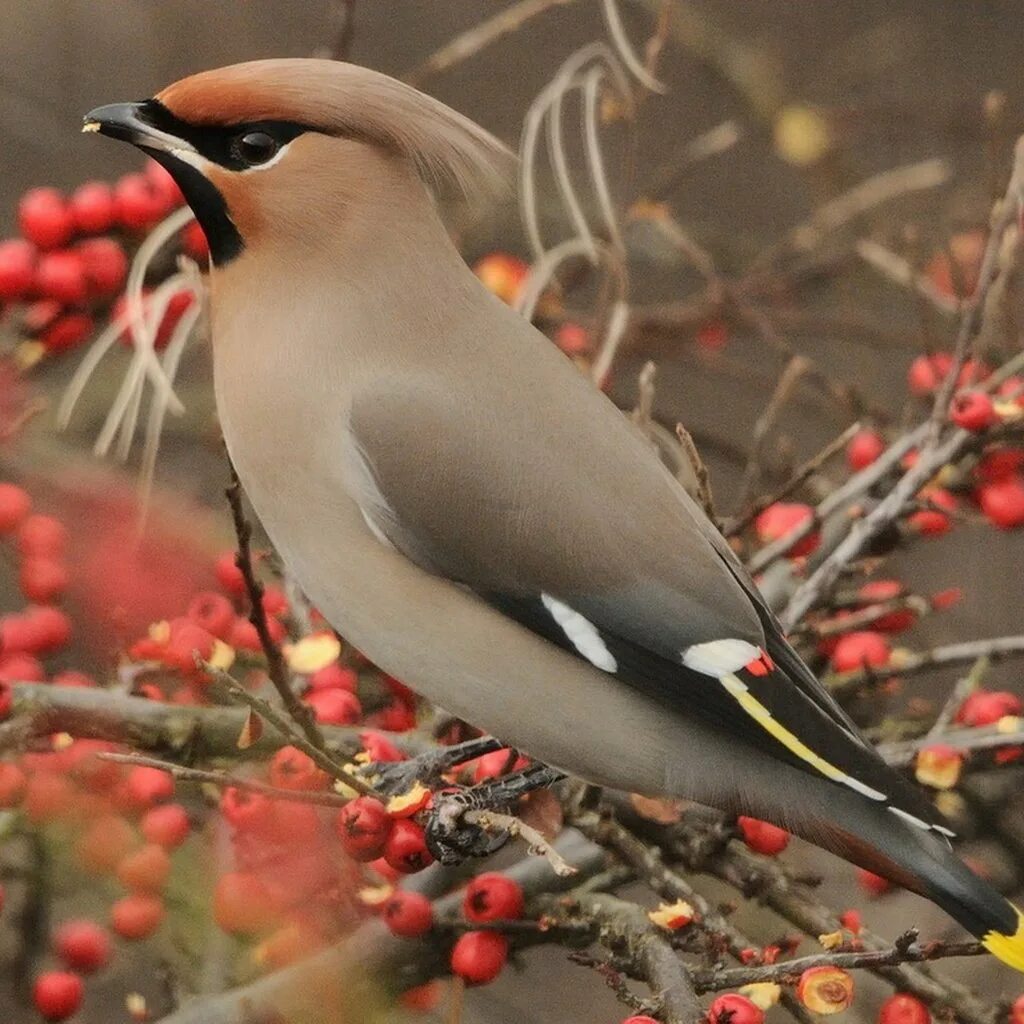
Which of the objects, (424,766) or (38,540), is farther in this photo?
(38,540)

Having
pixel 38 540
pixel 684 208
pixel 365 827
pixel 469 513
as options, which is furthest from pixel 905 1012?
pixel 684 208

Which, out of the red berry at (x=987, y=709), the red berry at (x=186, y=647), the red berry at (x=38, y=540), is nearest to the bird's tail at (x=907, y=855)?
the red berry at (x=987, y=709)

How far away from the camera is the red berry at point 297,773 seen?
5.93ft

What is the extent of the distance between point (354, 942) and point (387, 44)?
274cm

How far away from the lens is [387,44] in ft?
13.7

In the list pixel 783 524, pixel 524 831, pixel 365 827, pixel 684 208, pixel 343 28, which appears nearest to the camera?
pixel 524 831

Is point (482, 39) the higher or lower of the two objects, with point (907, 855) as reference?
higher

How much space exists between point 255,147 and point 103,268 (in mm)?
694

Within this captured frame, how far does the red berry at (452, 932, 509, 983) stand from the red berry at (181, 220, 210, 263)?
1.05 metres

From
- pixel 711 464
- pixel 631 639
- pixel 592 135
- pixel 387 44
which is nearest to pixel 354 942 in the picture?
pixel 631 639

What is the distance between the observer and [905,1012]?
5.53 ft

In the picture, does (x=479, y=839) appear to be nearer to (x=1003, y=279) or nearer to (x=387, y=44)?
(x=1003, y=279)

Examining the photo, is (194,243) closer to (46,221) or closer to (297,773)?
(46,221)

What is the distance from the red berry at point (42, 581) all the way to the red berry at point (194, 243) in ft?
1.54
